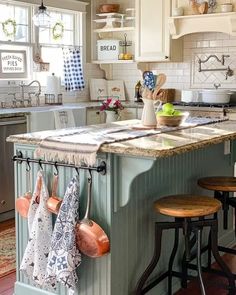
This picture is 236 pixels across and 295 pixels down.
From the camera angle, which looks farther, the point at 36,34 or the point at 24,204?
the point at 36,34

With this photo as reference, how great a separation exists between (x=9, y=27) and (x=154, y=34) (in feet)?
5.62

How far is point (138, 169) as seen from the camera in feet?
8.60

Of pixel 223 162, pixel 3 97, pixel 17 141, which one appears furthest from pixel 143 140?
pixel 3 97

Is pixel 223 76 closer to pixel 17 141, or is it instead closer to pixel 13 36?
pixel 13 36

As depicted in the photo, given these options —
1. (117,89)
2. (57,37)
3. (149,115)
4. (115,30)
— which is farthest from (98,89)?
(149,115)

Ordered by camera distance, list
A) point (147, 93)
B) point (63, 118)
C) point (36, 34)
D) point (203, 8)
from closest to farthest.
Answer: point (147, 93)
point (63, 118)
point (203, 8)
point (36, 34)

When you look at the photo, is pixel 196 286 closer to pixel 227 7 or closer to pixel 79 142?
pixel 79 142

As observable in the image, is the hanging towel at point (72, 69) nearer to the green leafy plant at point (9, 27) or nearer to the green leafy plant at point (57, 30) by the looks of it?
the green leafy plant at point (57, 30)

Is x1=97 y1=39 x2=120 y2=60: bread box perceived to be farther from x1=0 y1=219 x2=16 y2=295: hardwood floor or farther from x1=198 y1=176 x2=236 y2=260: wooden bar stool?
x1=0 y1=219 x2=16 y2=295: hardwood floor

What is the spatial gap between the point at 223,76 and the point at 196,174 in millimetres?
2857

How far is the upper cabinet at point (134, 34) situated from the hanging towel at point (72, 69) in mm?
395

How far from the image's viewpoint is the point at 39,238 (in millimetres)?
2832

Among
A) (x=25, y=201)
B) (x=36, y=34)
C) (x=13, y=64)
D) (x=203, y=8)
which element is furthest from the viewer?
(x=36, y=34)

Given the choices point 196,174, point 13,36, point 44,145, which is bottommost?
point 196,174
